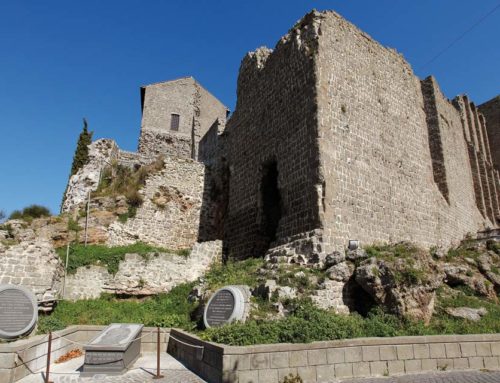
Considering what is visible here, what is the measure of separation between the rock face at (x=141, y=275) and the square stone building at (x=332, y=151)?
193cm

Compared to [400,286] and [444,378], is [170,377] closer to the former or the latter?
[444,378]

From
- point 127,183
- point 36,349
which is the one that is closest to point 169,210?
point 127,183

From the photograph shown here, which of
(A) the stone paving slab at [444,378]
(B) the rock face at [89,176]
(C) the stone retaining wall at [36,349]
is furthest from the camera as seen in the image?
(B) the rock face at [89,176]

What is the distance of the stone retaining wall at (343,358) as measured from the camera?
612 centimetres

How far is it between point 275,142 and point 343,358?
30.7 ft

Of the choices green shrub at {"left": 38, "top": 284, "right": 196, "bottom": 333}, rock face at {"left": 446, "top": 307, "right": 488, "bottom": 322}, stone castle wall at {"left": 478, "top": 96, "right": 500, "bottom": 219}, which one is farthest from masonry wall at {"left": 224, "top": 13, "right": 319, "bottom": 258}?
stone castle wall at {"left": 478, "top": 96, "right": 500, "bottom": 219}

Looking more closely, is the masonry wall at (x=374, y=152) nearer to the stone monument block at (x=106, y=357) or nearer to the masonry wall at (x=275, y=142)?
the masonry wall at (x=275, y=142)

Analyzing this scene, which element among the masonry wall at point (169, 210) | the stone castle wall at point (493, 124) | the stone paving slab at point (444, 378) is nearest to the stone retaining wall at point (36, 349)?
the stone paving slab at point (444, 378)

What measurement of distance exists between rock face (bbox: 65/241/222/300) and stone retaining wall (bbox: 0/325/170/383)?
3.37 metres

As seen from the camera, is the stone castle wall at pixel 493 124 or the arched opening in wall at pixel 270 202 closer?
the arched opening in wall at pixel 270 202

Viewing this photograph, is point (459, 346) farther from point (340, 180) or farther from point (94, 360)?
point (94, 360)

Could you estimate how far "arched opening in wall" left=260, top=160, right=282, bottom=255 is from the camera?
14727 millimetres

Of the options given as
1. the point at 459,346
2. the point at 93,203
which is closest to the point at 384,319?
the point at 459,346

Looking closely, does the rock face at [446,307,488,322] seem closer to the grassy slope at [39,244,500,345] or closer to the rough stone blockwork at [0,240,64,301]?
the grassy slope at [39,244,500,345]
